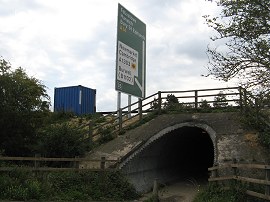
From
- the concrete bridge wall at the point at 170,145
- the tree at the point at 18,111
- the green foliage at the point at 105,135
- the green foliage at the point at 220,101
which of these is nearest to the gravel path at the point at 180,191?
the concrete bridge wall at the point at 170,145

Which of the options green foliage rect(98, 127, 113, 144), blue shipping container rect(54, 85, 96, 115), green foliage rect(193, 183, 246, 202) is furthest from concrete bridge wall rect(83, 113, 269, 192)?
blue shipping container rect(54, 85, 96, 115)

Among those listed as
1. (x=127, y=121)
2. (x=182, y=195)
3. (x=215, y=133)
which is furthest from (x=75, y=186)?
(x=127, y=121)

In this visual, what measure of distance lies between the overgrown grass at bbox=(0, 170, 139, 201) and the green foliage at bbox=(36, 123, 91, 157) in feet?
6.83

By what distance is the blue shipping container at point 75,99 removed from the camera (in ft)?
100

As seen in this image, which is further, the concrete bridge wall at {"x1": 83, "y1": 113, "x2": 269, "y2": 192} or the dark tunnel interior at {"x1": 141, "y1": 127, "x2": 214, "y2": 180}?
the dark tunnel interior at {"x1": 141, "y1": 127, "x2": 214, "y2": 180}

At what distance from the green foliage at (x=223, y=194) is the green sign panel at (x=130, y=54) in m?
9.20

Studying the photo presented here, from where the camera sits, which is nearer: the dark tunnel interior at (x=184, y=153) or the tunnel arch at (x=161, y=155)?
the tunnel arch at (x=161, y=155)

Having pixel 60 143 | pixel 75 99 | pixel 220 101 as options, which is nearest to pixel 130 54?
pixel 220 101

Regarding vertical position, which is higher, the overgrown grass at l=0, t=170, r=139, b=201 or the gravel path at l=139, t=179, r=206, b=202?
the overgrown grass at l=0, t=170, r=139, b=201

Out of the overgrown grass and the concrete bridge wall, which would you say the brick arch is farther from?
the overgrown grass

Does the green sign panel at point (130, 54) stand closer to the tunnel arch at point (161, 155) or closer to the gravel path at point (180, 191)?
the tunnel arch at point (161, 155)

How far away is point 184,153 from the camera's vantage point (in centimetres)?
2458

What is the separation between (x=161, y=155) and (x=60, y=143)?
6.71 metres

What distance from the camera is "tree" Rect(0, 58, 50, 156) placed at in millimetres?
15578
